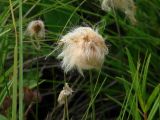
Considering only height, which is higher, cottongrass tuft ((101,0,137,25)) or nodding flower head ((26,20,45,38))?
cottongrass tuft ((101,0,137,25))

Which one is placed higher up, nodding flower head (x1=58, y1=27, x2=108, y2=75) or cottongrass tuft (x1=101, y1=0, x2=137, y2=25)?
cottongrass tuft (x1=101, y1=0, x2=137, y2=25)

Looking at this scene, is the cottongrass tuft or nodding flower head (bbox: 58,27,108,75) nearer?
nodding flower head (bbox: 58,27,108,75)

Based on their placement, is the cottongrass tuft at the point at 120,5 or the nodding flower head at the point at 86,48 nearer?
the nodding flower head at the point at 86,48

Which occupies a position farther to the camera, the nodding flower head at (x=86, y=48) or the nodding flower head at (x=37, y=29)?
the nodding flower head at (x=37, y=29)

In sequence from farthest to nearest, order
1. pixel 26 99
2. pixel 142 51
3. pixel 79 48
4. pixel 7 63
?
pixel 7 63 → pixel 142 51 → pixel 26 99 → pixel 79 48

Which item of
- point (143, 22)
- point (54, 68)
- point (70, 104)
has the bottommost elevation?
point (70, 104)

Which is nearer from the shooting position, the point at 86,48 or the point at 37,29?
the point at 86,48

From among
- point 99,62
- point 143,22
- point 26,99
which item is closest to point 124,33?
point 143,22

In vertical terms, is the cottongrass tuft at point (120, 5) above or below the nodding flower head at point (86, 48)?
above

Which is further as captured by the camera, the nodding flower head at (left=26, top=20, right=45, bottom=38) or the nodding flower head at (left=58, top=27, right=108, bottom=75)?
the nodding flower head at (left=26, top=20, right=45, bottom=38)

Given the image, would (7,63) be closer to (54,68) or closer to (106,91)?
(54,68)

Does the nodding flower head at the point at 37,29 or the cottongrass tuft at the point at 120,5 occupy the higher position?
the cottongrass tuft at the point at 120,5
